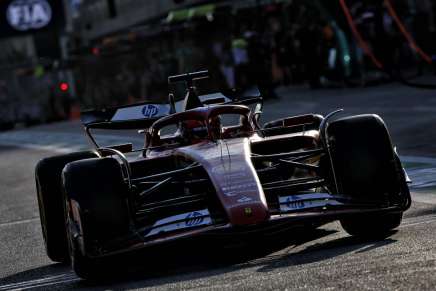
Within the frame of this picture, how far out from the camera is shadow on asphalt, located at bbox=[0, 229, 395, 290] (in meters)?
7.37

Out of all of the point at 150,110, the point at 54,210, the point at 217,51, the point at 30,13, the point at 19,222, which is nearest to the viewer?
the point at 54,210

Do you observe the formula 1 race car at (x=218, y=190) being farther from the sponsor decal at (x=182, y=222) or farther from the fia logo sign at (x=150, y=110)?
the fia logo sign at (x=150, y=110)

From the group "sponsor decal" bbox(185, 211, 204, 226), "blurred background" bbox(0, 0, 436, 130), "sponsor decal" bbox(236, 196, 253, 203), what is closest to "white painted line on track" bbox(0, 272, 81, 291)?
"sponsor decal" bbox(185, 211, 204, 226)

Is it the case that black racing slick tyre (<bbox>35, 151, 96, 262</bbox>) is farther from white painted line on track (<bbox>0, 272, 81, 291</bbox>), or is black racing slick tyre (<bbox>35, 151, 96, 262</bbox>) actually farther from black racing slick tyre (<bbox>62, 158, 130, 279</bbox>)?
black racing slick tyre (<bbox>62, 158, 130, 279</bbox>)

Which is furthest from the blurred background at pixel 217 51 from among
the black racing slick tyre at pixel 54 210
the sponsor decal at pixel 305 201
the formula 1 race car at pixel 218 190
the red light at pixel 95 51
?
the sponsor decal at pixel 305 201

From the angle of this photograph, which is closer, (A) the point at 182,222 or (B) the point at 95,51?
(A) the point at 182,222

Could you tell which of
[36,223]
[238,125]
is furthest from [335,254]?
[36,223]

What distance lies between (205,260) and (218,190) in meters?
0.56

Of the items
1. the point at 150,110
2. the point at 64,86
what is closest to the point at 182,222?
the point at 150,110

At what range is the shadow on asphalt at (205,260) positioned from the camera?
7.37 meters

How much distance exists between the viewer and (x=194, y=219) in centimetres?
766

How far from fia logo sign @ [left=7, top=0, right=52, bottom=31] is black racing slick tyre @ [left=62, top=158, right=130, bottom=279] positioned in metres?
46.1

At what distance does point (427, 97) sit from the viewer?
21812 mm

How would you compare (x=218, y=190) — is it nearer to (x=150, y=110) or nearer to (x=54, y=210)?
(x=54, y=210)
